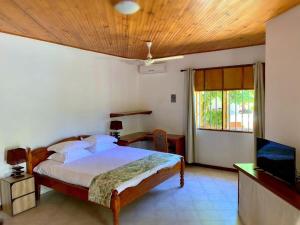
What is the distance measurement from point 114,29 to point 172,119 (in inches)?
124

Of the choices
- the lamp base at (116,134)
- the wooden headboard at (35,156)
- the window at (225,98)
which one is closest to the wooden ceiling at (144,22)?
the window at (225,98)

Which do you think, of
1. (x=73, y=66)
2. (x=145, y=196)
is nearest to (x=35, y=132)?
(x=73, y=66)

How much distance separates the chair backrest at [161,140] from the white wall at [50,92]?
1.16m

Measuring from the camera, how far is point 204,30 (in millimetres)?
3453

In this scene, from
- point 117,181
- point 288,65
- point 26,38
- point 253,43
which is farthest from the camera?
point 253,43

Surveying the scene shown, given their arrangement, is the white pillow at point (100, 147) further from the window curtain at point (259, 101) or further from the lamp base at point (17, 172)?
the window curtain at point (259, 101)

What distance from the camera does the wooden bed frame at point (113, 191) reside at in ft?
9.66

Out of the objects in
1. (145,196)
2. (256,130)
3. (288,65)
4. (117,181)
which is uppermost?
(288,65)

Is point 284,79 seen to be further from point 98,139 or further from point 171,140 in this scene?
point 98,139

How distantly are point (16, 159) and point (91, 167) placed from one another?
1.08 metres

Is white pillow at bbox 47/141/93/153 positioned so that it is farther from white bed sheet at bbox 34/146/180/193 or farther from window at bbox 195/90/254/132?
window at bbox 195/90/254/132

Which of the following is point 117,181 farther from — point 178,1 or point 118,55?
point 118,55

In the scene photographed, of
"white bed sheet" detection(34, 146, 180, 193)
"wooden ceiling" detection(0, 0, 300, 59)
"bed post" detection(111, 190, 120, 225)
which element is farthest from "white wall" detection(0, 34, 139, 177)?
"bed post" detection(111, 190, 120, 225)

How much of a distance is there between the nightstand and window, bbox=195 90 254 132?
3.65m
